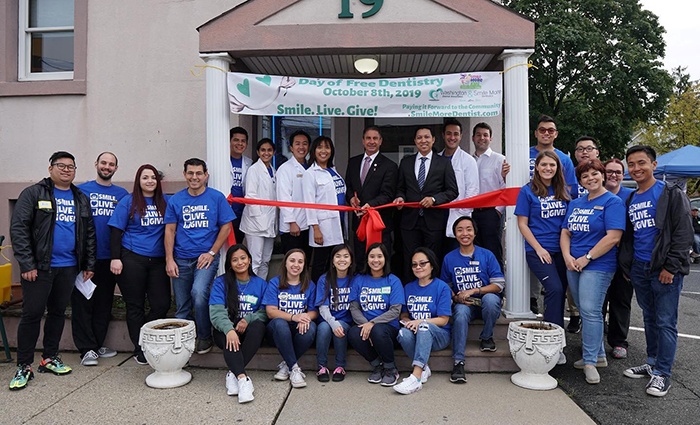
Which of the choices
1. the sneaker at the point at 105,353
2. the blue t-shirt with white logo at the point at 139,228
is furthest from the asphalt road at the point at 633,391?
the sneaker at the point at 105,353

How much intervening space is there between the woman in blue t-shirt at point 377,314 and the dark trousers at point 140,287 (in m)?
1.84

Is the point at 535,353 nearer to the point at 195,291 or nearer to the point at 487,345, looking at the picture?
the point at 487,345

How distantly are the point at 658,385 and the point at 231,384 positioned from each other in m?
3.47

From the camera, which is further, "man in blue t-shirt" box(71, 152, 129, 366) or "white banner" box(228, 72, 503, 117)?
"white banner" box(228, 72, 503, 117)

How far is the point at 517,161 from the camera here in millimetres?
5070

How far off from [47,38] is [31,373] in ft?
15.7

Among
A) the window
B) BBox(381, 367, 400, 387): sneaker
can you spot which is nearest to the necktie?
BBox(381, 367, 400, 387): sneaker

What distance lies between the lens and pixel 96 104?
6.79 m

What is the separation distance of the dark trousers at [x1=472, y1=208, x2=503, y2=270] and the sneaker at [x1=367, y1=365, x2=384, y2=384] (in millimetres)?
1754

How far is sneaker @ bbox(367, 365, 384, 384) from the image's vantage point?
4414mm

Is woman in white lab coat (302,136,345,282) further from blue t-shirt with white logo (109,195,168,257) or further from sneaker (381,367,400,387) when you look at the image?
blue t-shirt with white logo (109,195,168,257)

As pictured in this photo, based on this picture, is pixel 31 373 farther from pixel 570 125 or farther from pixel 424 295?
pixel 570 125

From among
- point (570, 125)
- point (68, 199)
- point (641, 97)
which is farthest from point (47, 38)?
point (641, 97)

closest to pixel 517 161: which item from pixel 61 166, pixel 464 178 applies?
pixel 464 178
